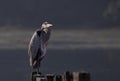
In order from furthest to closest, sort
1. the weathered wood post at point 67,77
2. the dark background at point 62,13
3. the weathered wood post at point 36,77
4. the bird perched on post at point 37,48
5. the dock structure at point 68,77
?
the dark background at point 62,13 < the bird perched on post at point 37,48 < the weathered wood post at point 36,77 < the weathered wood post at point 67,77 < the dock structure at point 68,77

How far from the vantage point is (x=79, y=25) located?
63938mm

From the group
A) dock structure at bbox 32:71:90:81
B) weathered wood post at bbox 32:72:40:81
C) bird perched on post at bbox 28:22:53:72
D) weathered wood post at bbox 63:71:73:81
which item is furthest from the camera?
bird perched on post at bbox 28:22:53:72

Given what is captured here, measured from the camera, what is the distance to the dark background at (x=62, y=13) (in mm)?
63750

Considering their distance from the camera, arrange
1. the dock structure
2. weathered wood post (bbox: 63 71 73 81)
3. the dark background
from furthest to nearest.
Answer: the dark background → weathered wood post (bbox: 63 71 73 81) → the dock structure

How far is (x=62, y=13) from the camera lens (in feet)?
234

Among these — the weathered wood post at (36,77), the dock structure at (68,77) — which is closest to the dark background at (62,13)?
the weathered wood post at (36,77)

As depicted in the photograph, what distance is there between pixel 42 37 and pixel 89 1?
2323 inches

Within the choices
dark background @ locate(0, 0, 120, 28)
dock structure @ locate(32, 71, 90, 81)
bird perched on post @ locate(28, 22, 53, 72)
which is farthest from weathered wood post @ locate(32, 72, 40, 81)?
dark background @ locate(0, 0, 120, 28)

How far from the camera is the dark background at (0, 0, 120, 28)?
63750 millimetres

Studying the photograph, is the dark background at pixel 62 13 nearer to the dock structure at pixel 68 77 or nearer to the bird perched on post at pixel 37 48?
the bird perched on post at pixel 37 48

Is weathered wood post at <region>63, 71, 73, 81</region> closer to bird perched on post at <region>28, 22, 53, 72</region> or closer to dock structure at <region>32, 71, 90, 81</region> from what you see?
dock structure at <region>32, 71, 90, 81</region>

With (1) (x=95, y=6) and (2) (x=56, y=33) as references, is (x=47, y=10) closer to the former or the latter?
(1) (x=95, y=6)

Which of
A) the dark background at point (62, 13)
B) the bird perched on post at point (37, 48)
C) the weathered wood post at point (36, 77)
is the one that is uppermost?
the dark background at point (62, 13)

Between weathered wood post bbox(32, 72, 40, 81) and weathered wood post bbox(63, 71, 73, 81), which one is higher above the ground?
weathered wood post bbox(32, 72, 40, 81)
